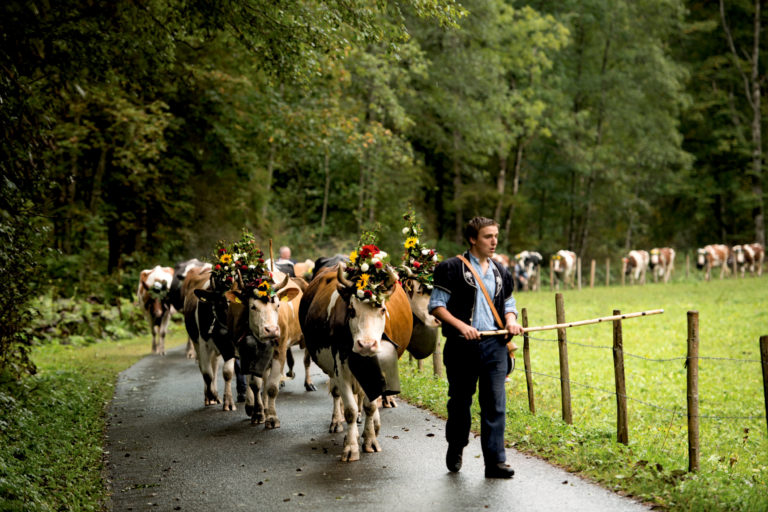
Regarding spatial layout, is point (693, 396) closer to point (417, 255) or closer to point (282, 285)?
point (417, 255)

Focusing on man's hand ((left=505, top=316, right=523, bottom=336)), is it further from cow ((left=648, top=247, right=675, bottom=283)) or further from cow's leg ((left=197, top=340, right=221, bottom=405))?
cow ((left=648, top=247, right=675, bottom=283))

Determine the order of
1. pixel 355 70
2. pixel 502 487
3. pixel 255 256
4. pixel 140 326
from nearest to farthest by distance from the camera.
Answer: pixel 502 487 → pixel 255 256 → pixel 140 326 → pixel 355 70

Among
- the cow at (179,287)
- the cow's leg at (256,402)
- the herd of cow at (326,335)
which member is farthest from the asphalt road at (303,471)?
the cow at (179,287)

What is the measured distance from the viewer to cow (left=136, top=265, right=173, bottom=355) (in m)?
19.2

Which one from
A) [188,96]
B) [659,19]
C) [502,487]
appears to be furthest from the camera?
[659,19]

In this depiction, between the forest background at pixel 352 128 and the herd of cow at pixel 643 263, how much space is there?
4928 mm

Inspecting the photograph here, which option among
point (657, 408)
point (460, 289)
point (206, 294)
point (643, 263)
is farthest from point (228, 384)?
point (643, 263)

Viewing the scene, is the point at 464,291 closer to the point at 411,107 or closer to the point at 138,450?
the point at 138,450

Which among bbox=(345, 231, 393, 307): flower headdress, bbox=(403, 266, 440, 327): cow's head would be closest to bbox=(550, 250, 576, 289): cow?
bbox=(403, 266, 440, 327): cow's head

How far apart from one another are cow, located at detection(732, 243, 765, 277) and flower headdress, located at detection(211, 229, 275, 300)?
42115mm

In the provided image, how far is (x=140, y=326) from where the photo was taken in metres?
25.0

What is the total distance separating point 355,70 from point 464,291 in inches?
1061

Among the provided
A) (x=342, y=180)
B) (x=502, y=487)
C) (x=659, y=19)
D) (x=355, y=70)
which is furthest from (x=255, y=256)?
(x=659, y=19)

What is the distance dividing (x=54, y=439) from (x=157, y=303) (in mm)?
10133
